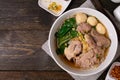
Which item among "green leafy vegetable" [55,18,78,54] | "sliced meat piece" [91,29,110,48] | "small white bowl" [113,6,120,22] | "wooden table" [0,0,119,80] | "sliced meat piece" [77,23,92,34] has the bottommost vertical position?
"wooden table" [0,0,119,80]

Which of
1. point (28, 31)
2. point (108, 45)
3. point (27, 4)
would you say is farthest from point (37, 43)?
point (108, 45)

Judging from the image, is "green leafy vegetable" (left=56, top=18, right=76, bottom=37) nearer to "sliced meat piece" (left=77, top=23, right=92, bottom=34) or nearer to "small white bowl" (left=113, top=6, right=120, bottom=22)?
A: "sliced meat piece" (left=77, top=23, right=92, bottom=34)

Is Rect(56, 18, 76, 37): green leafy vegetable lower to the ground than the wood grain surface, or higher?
higher

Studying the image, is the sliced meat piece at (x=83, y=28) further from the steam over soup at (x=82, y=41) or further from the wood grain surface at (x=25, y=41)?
the wood grain surface at (x=25, y=41)

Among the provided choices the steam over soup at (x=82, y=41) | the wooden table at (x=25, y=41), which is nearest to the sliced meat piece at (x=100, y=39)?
the steam over soup at (x=82, y=41)

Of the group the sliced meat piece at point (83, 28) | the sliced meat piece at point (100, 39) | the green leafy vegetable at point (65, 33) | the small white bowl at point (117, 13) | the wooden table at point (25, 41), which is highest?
the small white bowl at point (117, 13)

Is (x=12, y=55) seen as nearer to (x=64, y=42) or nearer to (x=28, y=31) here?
(x=28, y=31)

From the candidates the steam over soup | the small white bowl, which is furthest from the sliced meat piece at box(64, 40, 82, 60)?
the small white bowl
